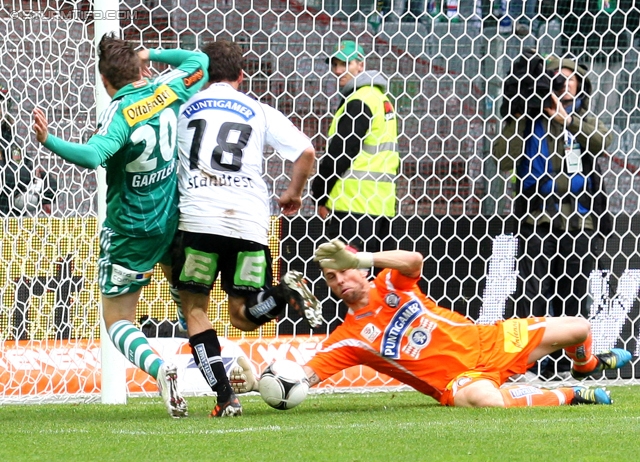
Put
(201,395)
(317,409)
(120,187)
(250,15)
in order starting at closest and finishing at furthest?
(120,187), (317,409), (201,395), (250,15)

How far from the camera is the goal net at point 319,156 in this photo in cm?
686

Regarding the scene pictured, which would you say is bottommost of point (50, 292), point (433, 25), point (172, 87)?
point (50, 292)

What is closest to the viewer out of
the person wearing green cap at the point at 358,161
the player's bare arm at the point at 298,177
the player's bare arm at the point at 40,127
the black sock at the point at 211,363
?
the player's bare arm at the point at 40,127

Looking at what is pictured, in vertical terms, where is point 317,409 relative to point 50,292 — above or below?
below

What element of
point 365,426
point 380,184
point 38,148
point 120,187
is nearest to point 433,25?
point 380,184

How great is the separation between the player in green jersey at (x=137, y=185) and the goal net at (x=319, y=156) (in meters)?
1.75

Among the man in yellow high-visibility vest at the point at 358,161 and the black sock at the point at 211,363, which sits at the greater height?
the man in yellow high-visibility vest at the point at 358,161

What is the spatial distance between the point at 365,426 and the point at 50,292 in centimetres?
310

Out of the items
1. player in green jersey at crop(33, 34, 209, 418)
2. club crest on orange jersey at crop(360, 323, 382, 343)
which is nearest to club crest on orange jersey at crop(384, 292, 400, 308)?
club crest on orange jersey at crop(360, 323, 382, 343)

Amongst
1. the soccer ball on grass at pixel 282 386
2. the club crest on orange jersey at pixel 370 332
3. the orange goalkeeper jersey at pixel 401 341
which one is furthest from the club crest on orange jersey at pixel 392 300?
the soccer ball on grass at pixel 282 386

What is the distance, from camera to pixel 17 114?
7.04m

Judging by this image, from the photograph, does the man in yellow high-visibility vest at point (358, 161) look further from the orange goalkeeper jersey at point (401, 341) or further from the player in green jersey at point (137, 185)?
the player in green jersey at point (137, 185)

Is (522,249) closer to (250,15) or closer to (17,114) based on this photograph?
(250,15)

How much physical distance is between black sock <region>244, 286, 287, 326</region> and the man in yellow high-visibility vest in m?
2.01
